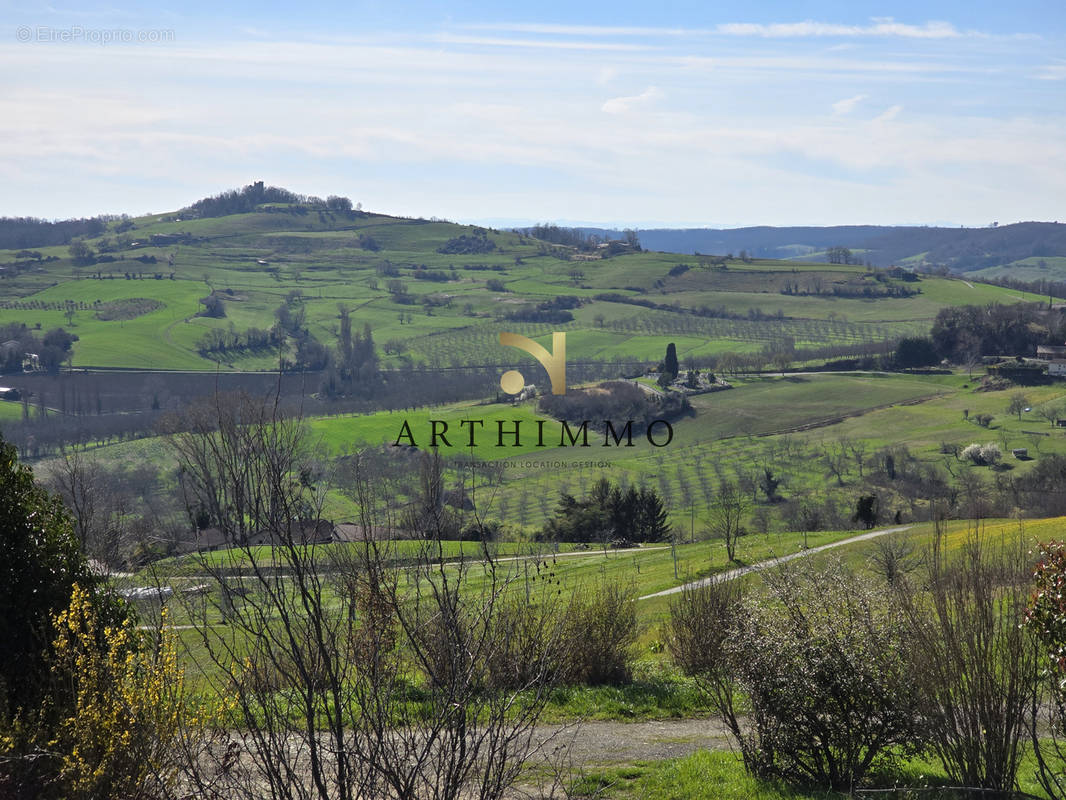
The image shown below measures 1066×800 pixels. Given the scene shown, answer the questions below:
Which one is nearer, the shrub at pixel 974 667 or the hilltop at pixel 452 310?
the shrub at pixel 974 667

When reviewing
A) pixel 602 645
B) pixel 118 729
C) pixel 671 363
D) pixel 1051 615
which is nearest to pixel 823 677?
pixel 1051 615

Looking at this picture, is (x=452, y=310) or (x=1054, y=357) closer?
(x=1054, y=357)

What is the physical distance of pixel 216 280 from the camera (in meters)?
186

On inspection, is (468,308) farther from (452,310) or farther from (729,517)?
(729,517)

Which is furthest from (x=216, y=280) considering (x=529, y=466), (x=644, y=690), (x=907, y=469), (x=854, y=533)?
(x=644, y=690)

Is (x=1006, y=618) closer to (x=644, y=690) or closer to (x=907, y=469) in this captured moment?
(x=644, y=690)

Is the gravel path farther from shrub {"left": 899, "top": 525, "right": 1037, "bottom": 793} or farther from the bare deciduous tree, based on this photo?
the bare deciduous tree

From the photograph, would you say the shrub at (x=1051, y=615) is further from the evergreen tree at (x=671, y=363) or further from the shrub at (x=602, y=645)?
the evergreen tree at (x=671, y=363)

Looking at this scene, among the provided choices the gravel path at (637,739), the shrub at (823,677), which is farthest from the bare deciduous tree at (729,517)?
the shrub at (823,677)

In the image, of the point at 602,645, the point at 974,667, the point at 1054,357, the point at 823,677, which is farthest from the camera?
the point at 1054,357

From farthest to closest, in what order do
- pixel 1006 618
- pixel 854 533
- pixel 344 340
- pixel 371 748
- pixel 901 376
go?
pixel 344 340 < pixel 901 376 < pixel 854 533 < pixel 1006 618 < pixel 371 748

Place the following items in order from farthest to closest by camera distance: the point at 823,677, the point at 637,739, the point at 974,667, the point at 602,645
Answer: the point at 602,645
the point at 637,739
the point at 823,677
the point at 974,667

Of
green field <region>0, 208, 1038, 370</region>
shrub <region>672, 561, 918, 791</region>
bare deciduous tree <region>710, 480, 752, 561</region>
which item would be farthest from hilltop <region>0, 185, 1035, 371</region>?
shrub <region>672, 561, 918, 791</region>

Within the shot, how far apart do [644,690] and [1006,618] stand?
7.88m
